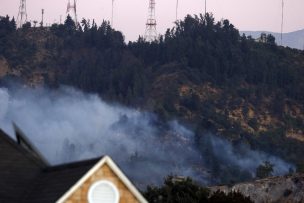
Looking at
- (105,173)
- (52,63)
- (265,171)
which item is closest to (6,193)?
(105,173)

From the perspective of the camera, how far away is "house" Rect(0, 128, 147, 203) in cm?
1870

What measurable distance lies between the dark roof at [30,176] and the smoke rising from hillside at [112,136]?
93.0 m

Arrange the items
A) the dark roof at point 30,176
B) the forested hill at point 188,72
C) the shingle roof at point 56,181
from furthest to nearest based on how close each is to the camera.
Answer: the forested hill at point 188,72, the dark roof at point 30,176, the shingle roof at point 56,181

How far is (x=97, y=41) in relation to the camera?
17000 centimetres

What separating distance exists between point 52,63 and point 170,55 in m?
24.8

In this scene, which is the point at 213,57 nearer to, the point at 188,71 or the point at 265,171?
the point at 188,71

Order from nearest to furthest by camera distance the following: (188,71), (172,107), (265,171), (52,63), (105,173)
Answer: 1. (105,173)
2. (265,171)
3. (172,107)
4. (188,71)
5. (52,63)

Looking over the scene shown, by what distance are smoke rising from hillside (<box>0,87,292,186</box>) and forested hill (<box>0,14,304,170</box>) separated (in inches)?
110

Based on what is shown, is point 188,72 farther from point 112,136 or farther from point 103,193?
point 103,193

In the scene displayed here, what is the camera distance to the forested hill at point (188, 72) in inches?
5684

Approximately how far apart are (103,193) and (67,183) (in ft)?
2.81

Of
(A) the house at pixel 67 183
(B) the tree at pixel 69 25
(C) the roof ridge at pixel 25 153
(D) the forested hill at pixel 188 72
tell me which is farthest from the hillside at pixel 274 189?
(B) the tree at pixel 69 25

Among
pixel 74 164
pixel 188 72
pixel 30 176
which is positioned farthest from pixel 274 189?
pixel 188 72

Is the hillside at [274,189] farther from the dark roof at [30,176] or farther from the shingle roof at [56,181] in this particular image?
the shingle roof at [56,181]
